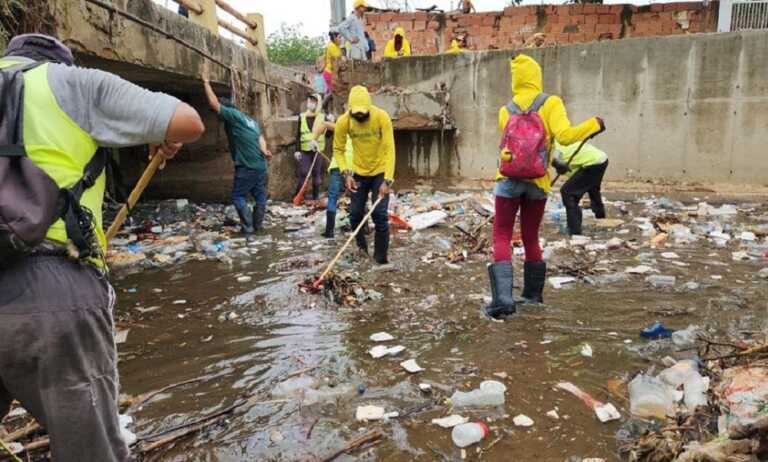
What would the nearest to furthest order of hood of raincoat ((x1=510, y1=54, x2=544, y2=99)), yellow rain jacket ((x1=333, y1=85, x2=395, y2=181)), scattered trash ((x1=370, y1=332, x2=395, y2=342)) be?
scattered trash ((x1=370, y1=332, x2=395, y2=342)) < hood of raincoat ((x1=510, y1=54, x2=544, y2=99)) < yellow rain jacket ((x1=333, y1=85, x2=395, y2=181))

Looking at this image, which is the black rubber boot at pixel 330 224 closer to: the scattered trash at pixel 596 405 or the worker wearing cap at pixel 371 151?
the worker wearing cap at pixel 371 151

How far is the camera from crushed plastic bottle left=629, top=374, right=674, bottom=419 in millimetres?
2180

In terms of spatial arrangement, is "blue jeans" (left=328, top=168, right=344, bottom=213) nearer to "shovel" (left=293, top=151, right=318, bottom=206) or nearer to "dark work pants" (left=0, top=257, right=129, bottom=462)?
"shovel" (left=293, top=151, right=318, bottom=206)

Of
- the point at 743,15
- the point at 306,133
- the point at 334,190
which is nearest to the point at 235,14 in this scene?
the point at 306,133

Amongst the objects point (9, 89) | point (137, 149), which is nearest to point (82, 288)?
point (9, 89)

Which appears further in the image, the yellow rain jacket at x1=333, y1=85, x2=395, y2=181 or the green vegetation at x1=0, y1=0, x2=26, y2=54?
the yellow rain jacket at x1=333, y1=85, x2=395, y2=181

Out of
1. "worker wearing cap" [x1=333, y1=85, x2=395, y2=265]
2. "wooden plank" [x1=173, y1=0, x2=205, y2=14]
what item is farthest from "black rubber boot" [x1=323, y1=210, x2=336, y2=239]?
"wooden plank" [x1=173, y1=0, x2=205, y2=14]

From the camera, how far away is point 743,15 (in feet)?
35.5

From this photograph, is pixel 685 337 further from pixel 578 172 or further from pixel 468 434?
pixel 578 172

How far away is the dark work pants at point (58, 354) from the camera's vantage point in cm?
127

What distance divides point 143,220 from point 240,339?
15.8ft

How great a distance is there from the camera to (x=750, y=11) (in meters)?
10.7

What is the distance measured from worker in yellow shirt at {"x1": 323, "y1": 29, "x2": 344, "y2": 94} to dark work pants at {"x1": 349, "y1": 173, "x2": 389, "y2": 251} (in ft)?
18.9

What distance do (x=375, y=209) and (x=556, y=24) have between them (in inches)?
377
